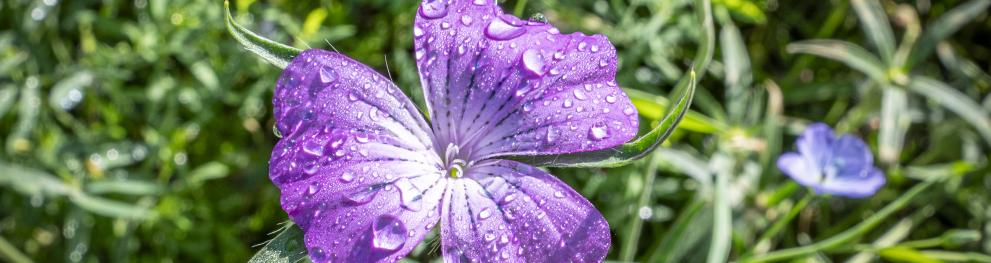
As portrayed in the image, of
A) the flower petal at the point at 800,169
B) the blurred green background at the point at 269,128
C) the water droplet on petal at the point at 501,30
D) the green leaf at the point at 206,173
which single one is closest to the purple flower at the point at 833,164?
the flower petal at the point at 800,169

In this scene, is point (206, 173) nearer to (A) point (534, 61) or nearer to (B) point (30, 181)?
(B) point (30, 181)

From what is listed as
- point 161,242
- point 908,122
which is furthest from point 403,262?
point 908,122

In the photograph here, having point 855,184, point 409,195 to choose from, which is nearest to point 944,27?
point 855,184

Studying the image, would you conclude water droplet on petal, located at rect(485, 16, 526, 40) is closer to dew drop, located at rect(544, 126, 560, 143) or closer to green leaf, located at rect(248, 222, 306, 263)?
dew drop, located at rect(544, 126, 560, 143)

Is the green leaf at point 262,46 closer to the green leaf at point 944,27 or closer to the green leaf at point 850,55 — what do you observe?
the green leaf at point 850,55

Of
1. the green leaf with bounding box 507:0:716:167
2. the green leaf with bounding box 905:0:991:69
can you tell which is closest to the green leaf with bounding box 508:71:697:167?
the green leaf with bounding box 507:0:716:167

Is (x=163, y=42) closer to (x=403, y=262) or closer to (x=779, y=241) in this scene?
(x=403, y=262)
